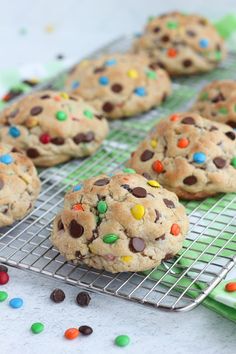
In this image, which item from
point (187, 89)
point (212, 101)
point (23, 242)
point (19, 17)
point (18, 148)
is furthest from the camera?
point (19, 17)

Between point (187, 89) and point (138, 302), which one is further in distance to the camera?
point (187, 89)

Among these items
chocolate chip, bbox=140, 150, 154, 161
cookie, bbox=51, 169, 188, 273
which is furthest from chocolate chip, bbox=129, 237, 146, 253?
chocolate chip, bbox=140, 150, 154, 161

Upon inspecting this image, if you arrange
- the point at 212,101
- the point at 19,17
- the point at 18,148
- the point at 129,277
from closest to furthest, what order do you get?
the point at 129,277 → the point at 18,148 → the point at 212,101 → the point at 19,17

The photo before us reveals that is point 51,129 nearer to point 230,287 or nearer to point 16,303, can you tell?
point 16,303

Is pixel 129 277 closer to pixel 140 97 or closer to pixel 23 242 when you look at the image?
pixel 23 242

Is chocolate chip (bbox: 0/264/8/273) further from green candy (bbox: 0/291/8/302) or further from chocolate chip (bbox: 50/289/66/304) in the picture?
chocolate chip (bbox: 50/289/66/304)

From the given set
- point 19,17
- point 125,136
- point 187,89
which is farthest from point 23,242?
point 19,17
